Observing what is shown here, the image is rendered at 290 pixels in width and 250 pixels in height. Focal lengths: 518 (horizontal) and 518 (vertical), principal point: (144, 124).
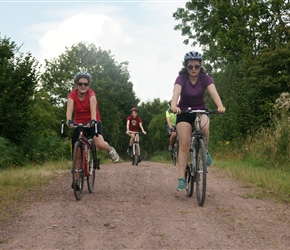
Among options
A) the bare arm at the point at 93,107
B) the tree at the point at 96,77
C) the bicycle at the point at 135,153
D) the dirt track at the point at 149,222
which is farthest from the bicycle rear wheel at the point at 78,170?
the tree at the point at 96,77

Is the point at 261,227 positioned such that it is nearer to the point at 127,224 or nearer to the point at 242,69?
the point at 127,224

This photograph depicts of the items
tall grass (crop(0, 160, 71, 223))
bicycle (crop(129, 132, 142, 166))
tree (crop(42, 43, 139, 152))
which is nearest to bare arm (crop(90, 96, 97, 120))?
tall grass (crop(0, 160, 71, 223))

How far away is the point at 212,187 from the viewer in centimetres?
925

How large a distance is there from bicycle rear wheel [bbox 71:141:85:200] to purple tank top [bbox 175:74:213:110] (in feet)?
5.96

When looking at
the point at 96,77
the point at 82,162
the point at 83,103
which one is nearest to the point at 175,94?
the point at 83,103

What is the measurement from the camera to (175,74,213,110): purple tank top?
7.59m

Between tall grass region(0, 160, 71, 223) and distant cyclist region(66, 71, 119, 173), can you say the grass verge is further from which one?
tall grass region(0, 160, 71, 223)

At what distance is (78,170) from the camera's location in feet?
26.5

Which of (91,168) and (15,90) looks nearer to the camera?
(91,168)

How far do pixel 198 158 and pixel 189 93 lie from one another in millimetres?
962

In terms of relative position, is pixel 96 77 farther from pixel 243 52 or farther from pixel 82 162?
pixel 82 162

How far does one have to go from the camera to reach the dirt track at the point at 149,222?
4926 mm

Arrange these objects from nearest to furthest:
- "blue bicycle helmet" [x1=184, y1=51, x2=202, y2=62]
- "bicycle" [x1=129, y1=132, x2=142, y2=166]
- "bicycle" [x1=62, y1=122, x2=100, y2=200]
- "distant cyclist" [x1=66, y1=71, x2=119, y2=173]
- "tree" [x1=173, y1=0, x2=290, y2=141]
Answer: "blue bicycle helmet" [x1=184, y1=51, x2=202, y2=62]
"bicycle" [x1=62, y1=122, x2=100, y2=200]
"distant cyclist" [x1=66, y1=71, x2=119, y2=173]
"bicycle" [x1=129, y1=132, x2=142, y2=166]
"tree" [x1=173, y1=0, x2=290, y2=141]

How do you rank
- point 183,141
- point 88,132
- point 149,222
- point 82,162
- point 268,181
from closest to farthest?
point 149,222 < point 183,141 < point 82,162 < point 88,132 < point 268,181
